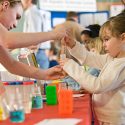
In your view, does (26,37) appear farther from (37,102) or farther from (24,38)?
(37,102)

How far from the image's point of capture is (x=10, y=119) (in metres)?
1.87

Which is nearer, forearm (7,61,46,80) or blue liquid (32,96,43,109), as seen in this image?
blue liquid (32,96,43,109)

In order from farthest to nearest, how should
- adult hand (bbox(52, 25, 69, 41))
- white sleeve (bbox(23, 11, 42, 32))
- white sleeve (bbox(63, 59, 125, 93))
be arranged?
white sleeve (bbox(23, 11, 42, 32)) → adult hand (bbox(52, 25, 69, 41)) → white sleeve (bbox(63, 59, 125, 93))

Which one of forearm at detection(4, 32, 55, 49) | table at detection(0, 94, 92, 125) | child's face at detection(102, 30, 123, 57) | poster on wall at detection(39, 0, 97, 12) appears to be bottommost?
table at detection(0, 94, 92, 125)

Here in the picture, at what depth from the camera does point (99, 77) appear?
227 cm

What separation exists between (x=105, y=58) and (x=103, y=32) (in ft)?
1.21

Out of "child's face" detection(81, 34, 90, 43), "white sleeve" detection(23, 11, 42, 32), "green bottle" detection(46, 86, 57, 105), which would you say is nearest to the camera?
"green bottle" detection(46, 86, 57, 105)

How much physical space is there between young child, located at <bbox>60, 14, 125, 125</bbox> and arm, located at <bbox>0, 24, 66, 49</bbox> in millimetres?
83

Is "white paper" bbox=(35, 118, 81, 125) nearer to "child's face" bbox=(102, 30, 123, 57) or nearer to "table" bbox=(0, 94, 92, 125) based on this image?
"table" bbox=(0, 94, 92, 125)

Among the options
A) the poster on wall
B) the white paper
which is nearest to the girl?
the white paper

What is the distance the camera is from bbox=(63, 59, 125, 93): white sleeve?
7.34 feet

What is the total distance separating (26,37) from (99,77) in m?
0.74

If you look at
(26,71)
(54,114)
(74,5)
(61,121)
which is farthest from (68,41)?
(74,5)

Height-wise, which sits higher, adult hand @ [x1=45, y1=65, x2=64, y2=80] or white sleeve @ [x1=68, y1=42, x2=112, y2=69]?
white sleeve @ [x1=68, y1=42, x2=112, y2=69]
